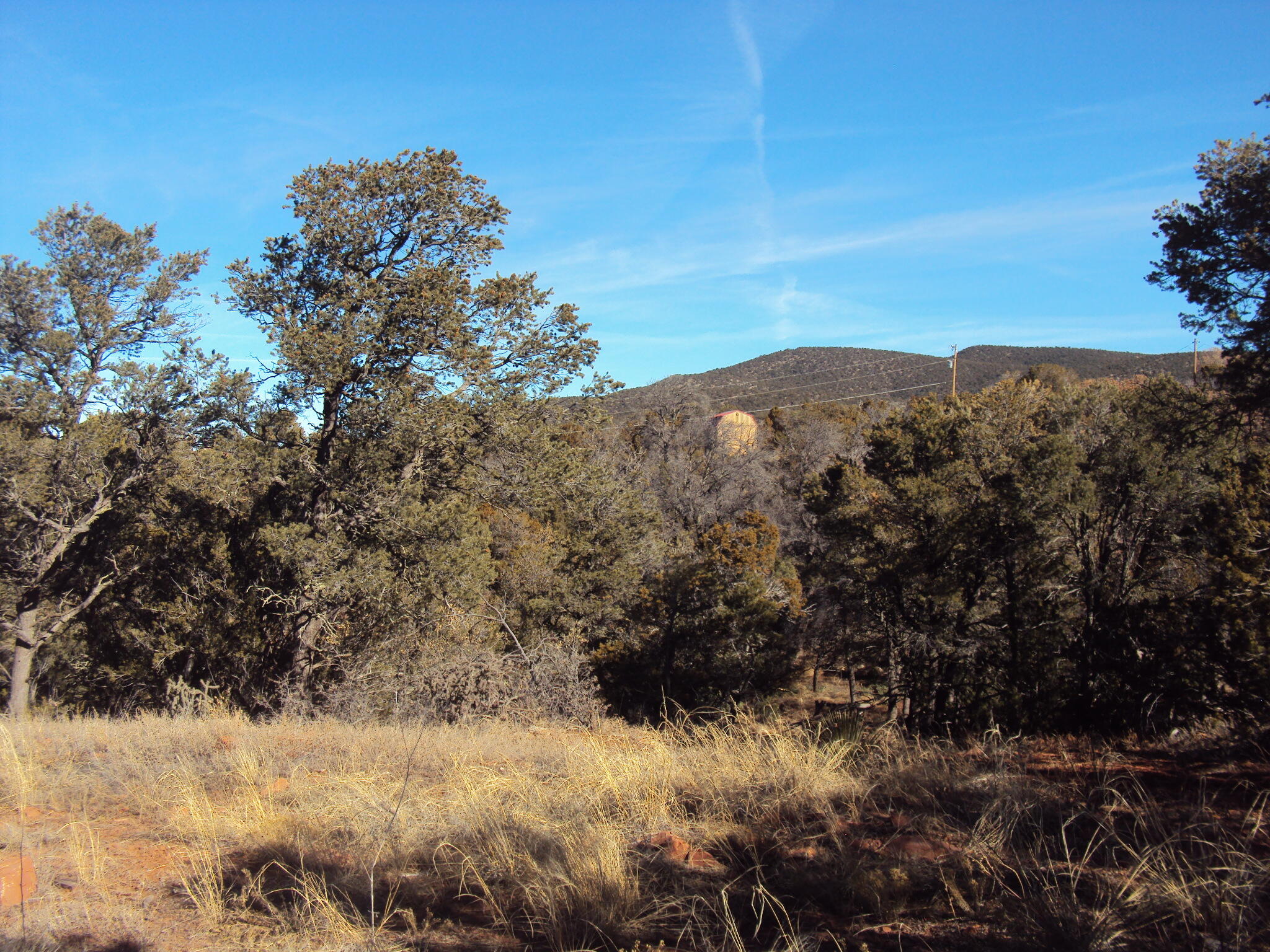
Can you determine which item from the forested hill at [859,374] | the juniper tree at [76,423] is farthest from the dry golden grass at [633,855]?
the forested hill at [859,374]

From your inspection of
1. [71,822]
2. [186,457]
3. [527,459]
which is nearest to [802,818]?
[71,822]

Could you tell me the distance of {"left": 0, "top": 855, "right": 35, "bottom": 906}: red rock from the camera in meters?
3.45

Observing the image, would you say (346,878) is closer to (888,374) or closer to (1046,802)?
(1046,802)

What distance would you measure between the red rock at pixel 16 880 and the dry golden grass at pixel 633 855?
7 cm

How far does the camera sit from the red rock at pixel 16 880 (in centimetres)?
345

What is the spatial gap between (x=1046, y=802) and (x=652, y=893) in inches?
85.1

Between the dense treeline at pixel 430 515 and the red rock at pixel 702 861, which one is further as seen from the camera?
the dense treeline at pixel 430 515

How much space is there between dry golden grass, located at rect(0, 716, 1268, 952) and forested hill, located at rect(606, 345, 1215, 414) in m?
40.1

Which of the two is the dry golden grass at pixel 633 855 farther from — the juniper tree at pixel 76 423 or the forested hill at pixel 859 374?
the forested hill at pixel 859 374

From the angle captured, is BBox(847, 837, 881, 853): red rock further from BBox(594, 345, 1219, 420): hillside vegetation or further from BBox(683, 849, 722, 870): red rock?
BBox(594, 345, 1219, 420): hillside vegetation

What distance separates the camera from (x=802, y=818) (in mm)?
4020

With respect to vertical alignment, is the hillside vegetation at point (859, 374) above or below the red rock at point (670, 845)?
above

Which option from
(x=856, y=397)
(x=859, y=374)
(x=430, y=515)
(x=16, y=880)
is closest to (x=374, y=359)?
(x=430, y=515)

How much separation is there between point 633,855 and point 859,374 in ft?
247
